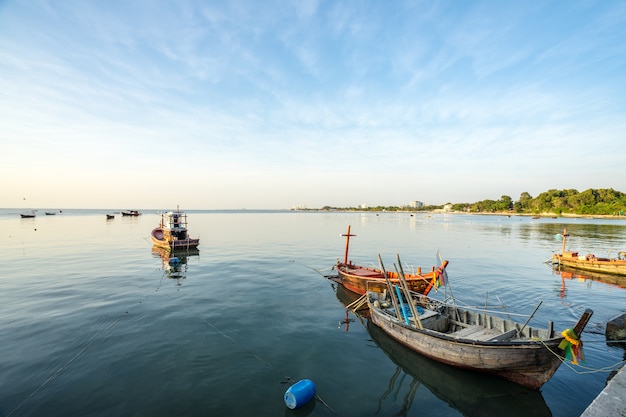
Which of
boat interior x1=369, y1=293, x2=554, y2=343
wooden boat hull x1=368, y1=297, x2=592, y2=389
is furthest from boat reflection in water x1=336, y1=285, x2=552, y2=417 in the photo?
boat interior x1=369, y1=293, x2=554, y2=343

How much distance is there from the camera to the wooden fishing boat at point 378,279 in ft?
63.0

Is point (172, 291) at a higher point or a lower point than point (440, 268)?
lower

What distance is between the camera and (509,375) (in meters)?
11.6

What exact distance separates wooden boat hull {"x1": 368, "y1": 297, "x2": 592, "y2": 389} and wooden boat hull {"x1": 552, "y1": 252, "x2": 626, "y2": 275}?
32.1 meters

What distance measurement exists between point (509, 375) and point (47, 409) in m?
17.7

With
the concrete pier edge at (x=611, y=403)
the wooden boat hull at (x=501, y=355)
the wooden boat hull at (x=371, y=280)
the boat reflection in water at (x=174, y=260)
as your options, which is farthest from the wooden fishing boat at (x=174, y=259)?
the concrete pier edge at (x=611, y=403)

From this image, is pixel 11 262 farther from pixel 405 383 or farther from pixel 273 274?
pixel 405 383

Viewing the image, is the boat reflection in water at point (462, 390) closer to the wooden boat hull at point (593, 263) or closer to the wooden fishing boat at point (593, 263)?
the wooden fishing boat at point (593, 263)

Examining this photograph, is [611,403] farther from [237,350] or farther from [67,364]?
[67,364]

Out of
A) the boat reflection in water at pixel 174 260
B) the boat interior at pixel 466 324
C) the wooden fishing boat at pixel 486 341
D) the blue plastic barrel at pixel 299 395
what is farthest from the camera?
the boat reflection in water at pixel 174 260

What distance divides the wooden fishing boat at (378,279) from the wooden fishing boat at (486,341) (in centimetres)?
268

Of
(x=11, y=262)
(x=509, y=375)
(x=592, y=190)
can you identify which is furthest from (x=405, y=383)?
(x=592, y=190)

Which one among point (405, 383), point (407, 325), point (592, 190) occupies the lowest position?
point (405, 383)

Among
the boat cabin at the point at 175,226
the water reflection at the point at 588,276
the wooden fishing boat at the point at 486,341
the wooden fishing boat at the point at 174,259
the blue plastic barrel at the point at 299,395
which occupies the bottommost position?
the water reflection at the point at 588,276
